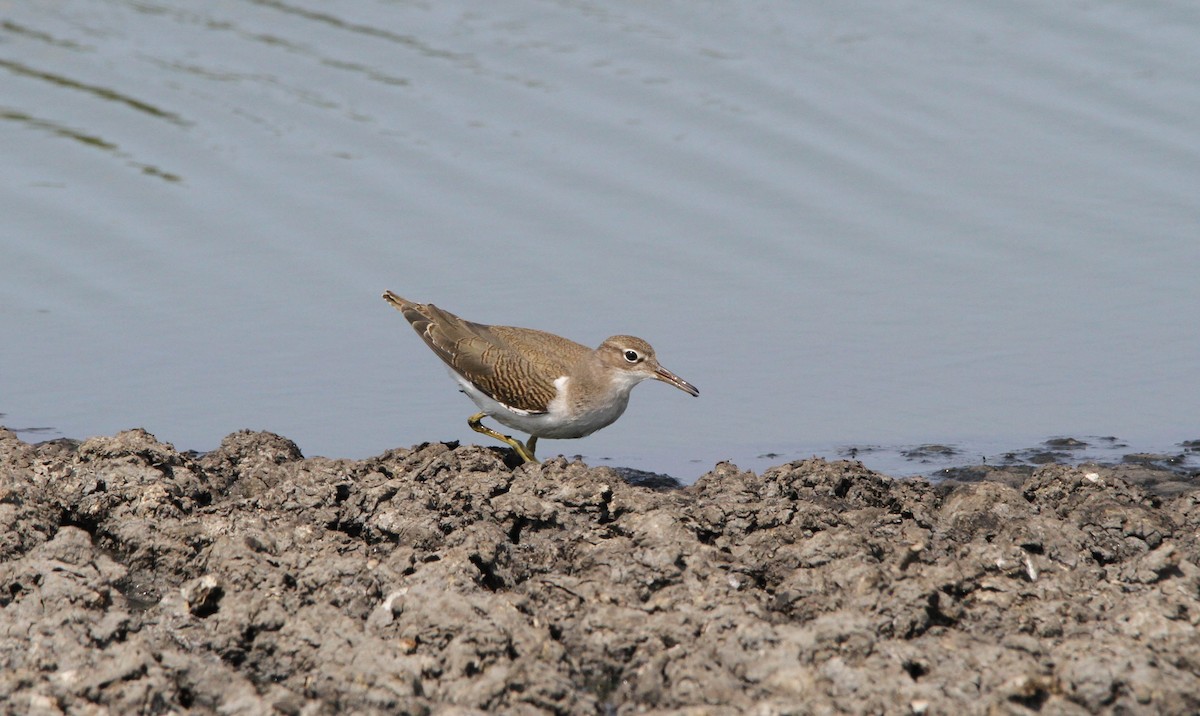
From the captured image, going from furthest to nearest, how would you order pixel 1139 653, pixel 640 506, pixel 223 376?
pixel 223 376 → pixel 640 506 → pixel 1139 653

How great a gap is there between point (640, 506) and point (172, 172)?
8.46 m

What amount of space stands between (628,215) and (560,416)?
177 inches

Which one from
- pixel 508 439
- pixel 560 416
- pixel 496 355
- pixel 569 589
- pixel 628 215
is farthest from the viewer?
pixel 628 215

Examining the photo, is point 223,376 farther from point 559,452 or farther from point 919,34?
point 919,34

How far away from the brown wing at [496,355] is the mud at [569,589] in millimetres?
922

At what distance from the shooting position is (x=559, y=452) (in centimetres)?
1097

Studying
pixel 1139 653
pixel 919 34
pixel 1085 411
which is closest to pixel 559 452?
pixel 1085 411

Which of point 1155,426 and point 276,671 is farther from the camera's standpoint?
point 1155,426

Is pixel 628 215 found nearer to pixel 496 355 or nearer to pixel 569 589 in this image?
pixel 496 355

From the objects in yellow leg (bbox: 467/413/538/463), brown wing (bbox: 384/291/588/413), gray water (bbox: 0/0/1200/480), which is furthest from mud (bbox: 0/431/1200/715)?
gray water (bbox: 0/0/1200/480)

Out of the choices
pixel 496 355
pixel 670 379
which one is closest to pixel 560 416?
pixel 496 355

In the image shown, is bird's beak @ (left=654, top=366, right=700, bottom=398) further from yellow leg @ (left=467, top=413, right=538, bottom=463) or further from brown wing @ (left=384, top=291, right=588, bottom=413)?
yellow leg @ (left=467, top=413, right=538, bottom=463)

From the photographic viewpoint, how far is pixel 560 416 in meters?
9.51

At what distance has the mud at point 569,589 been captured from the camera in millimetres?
5887
